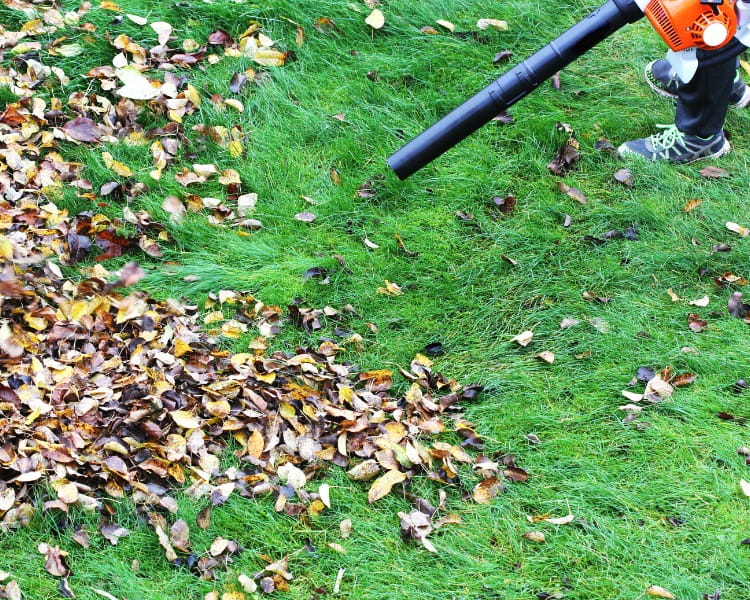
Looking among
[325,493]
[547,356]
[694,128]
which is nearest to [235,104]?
[547,356]

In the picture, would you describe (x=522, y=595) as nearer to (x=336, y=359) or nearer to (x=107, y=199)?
Result: (x=336, y=359)

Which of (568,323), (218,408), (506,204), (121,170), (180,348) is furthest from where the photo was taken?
(506,204)

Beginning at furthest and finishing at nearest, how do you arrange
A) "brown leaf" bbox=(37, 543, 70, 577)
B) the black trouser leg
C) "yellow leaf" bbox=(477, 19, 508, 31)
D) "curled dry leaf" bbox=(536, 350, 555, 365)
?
"yellow leaf" bbox=(477, 19, 508, 31) → the black trouser leg → "curled dry leaf" bbox=(536, 350, 555, 365) → "brown leaf" bbox=(37, 543, 70, 577)

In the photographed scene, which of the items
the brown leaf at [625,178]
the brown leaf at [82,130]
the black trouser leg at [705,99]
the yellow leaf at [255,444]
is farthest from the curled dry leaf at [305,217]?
the black trouser leg at [705,99]

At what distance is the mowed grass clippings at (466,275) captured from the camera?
Answer: 114 inches

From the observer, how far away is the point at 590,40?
3232 mm

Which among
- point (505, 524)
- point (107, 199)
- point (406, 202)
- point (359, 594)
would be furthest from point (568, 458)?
point (107, 199)

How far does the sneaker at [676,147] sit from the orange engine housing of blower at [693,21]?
96cm

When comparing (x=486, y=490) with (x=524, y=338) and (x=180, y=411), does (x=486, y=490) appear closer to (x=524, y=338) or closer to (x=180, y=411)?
(x=524, y=338)

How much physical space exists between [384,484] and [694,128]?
2.50 m

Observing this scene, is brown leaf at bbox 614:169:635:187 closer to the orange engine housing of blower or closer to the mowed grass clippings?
the mowed grass clippings

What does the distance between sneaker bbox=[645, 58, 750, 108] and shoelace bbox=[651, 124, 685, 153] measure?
34 cm

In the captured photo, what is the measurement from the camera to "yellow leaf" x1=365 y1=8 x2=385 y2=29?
4656mm

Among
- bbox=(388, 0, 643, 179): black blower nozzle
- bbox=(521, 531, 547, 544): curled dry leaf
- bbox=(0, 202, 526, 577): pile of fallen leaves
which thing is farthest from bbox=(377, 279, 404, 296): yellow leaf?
bbox=(521, 531, 547, 544): curled dry leaf
